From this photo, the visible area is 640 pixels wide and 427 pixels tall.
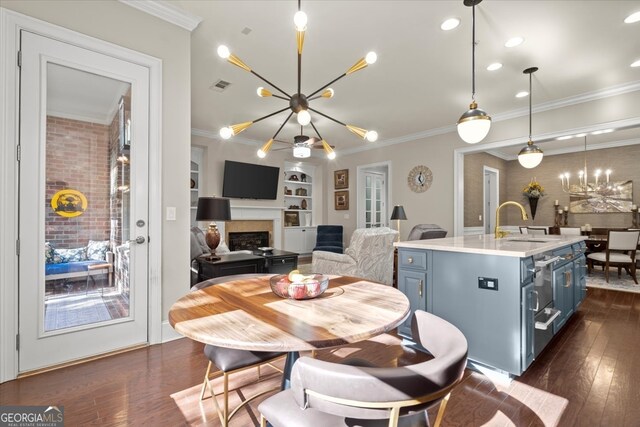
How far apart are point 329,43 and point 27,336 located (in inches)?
136

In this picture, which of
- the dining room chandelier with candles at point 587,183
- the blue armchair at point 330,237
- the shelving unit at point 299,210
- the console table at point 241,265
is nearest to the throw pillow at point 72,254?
the console table at point 241,265

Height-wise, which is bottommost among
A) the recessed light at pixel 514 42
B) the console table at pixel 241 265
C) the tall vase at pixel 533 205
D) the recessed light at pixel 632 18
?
the console table at pixel 241 265

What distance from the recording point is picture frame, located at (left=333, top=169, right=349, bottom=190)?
776cm

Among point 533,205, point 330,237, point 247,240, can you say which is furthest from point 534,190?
point 247,240

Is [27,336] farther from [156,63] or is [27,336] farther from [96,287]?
[156,63]

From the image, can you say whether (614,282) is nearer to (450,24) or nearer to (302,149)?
(450,24)

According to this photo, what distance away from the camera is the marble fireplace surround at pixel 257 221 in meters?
6.44

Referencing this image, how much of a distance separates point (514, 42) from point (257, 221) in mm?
5479

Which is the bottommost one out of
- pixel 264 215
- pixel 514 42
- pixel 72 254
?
pixel 72 254

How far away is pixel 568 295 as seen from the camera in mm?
2967

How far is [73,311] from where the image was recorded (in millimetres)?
2260

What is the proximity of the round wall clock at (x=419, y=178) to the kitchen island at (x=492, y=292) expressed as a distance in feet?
11.6

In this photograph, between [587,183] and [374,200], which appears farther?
[374,200]

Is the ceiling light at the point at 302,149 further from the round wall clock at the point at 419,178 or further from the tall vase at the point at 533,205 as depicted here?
the tall vase at the point at 533,205
